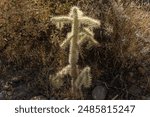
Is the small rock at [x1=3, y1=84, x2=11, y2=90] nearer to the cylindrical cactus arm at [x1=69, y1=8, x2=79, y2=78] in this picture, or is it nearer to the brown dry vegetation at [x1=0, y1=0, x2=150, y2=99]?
the brown dry vegetation at [x1=0, y1=0, x2=150, y2=99]

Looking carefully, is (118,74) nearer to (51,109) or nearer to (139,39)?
(139,39)

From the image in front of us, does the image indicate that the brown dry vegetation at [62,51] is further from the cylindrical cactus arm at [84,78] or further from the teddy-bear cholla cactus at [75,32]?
the teddy-bear cholla cactus at [75,32]

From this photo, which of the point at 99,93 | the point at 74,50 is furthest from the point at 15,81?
the point at 99,93

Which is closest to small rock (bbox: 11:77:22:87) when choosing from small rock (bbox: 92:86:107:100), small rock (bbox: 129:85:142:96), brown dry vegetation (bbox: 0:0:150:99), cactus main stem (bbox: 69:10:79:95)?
brown dry vegetation (bbox: 0:0:150:99)

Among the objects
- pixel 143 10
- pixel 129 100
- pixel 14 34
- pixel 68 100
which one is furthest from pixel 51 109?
pixel 143 10

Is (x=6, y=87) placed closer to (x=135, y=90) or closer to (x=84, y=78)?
(x=84, y=78)
